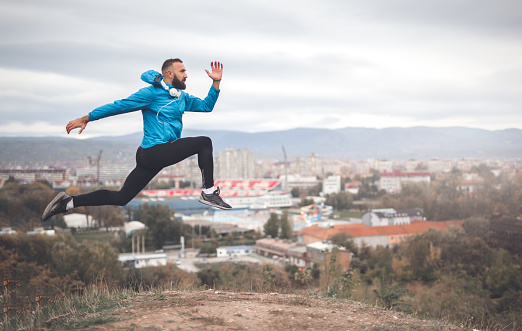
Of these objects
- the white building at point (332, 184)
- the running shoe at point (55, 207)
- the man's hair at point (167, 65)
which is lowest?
the white building at point (332, 184)

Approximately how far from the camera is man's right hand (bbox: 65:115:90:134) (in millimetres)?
3963

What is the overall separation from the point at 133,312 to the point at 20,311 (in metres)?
1.46

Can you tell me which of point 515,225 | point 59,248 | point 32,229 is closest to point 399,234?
point 515,225

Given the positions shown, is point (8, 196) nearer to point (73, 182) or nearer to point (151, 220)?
point (151, 220)

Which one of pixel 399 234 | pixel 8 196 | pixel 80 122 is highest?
pixel 80 122

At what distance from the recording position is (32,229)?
36.5 meters

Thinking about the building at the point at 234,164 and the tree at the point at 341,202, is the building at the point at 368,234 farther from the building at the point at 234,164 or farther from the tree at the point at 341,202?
the building at the point at 234,164

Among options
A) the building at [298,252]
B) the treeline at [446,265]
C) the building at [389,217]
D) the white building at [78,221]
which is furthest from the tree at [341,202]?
the treeline at [446,265]

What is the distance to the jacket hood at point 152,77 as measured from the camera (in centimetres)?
414

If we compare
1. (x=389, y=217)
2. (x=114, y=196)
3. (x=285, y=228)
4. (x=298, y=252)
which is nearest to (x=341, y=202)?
(x=389, y=217)

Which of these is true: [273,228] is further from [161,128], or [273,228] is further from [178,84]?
[161,128]

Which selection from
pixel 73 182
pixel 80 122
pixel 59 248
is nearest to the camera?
pixel 80 122

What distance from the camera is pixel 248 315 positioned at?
4.25 meters

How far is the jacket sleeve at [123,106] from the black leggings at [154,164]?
0.34 m
